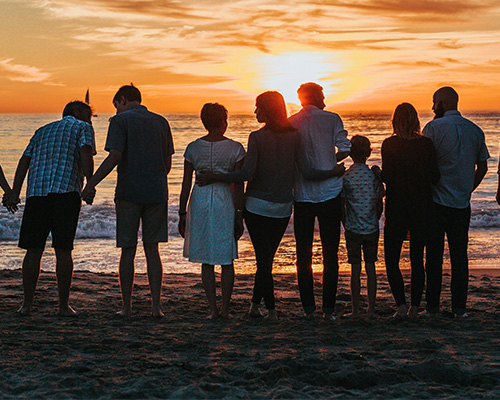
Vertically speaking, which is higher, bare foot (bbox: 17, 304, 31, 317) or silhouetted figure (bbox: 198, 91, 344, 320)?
silhouetted figure (bbox: 198, 91, 344, 320)

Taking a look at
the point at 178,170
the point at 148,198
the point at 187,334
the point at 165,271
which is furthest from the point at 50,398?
the point at 178,170

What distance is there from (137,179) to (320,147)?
4.62 feet

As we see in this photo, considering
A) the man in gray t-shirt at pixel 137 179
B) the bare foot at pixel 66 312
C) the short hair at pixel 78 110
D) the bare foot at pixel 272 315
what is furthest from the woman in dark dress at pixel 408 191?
the bare foot at pixel 66 312

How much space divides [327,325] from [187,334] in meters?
1.06

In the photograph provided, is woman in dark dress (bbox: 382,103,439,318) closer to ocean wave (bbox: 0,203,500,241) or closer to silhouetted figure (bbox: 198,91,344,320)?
silhouetted figure (bbox: 198,91,344,320)

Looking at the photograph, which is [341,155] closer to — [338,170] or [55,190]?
[338,170]

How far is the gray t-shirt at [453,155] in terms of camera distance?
191 inches

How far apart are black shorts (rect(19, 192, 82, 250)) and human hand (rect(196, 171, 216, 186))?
3.37 ft

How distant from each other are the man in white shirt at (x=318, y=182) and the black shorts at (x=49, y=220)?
1.77 metres

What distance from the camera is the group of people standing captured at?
4.71 m

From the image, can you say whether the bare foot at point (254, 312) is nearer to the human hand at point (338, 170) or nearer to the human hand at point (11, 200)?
the human hand at point (338, 170)

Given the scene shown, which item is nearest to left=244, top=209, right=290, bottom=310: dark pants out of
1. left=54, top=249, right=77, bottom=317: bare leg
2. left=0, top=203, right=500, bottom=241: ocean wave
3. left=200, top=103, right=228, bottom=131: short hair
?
left=200, top=103, right=228, bottom=131: short hair

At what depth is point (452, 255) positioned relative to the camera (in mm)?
5062

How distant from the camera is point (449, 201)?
4.88m
